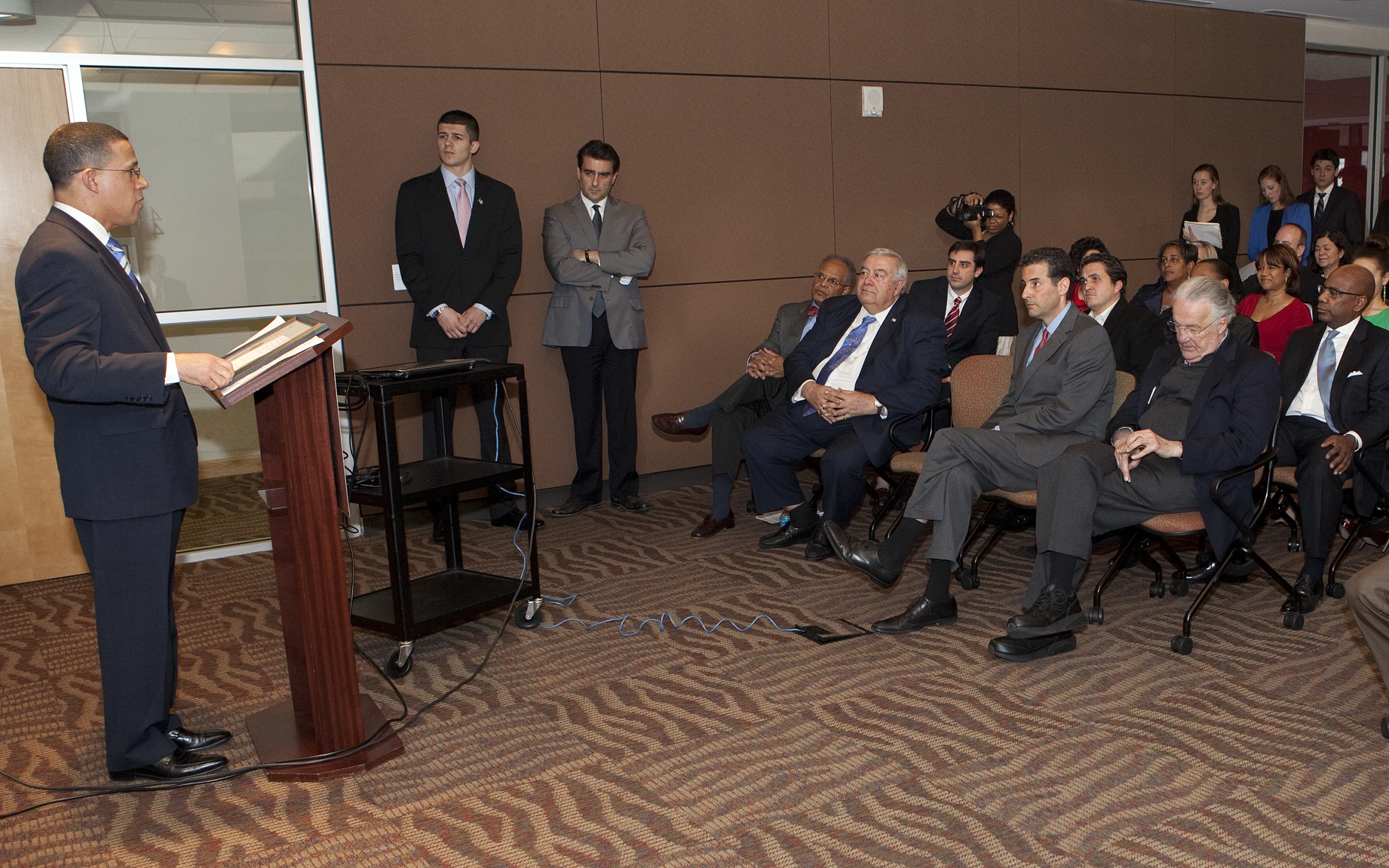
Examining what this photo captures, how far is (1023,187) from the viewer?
7.54 m

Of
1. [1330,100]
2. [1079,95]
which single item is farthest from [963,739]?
[1330,100]

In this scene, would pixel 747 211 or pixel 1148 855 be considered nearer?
pixel 1148 855

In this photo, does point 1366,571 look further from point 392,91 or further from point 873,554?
point 392,91

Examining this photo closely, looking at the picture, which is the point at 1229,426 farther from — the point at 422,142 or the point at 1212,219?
the point at 1212,219

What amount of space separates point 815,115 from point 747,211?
78 centimetres

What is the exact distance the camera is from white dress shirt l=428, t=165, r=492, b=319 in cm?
541

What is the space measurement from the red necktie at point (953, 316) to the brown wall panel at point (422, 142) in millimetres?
2219

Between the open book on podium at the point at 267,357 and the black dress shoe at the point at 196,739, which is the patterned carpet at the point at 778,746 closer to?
the black dress shoe at the point at 196,739

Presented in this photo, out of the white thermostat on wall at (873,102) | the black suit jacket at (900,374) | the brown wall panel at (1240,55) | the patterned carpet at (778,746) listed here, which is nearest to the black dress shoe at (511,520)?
the patterned carpet at (778,746)

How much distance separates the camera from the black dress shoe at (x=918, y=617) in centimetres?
401

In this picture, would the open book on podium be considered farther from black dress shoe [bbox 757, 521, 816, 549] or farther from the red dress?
the red dress

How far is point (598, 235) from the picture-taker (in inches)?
228

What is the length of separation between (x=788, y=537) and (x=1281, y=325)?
9.13 feet

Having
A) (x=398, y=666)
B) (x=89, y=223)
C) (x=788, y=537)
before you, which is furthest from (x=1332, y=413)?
(x=89, y=223)
